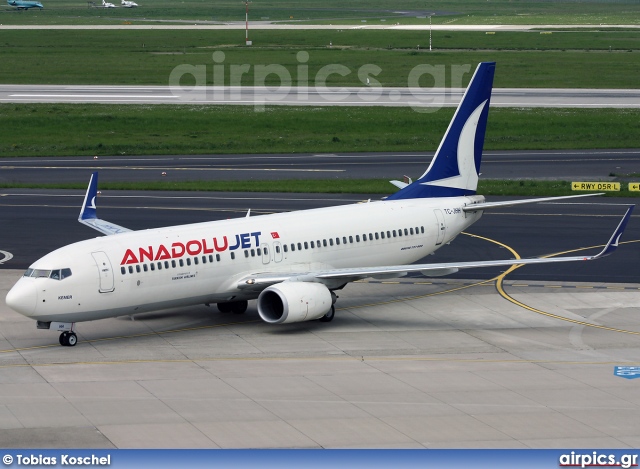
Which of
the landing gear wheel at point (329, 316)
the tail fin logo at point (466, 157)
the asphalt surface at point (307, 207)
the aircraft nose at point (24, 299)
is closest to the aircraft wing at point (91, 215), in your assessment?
the asphalt surface at point (307, 207)

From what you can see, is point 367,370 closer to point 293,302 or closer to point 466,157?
point 293,302

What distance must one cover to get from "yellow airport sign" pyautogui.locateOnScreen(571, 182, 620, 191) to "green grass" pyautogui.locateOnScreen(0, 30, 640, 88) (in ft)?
181

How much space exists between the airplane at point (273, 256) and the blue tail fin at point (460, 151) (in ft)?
0.16

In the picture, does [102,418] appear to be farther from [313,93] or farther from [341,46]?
[341,46]

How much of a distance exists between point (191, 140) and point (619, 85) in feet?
189

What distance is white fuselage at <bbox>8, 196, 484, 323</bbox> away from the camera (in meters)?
41.0

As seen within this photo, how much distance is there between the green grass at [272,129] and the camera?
92688 mm

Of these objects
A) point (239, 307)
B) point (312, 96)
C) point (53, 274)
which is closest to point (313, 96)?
point (312, 96)

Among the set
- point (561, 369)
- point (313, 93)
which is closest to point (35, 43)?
point (313, 93)

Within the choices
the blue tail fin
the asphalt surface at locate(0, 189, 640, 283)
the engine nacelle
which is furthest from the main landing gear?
the blue tail fin

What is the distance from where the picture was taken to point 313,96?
120250mm

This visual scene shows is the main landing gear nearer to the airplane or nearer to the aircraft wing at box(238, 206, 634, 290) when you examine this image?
the airplane

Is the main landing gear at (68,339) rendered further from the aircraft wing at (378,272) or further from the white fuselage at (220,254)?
the aircraft wing at (378,272)

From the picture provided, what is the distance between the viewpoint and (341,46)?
6708 inches
